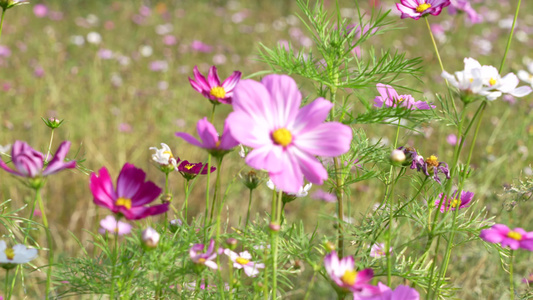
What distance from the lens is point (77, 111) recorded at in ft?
8.82

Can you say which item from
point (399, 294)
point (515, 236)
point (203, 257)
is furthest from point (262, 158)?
point (515, 236)

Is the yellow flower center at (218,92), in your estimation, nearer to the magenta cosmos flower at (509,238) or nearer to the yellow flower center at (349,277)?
the yellow flower center at (349,277)

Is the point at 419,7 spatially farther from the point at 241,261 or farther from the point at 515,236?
the point at 241,261

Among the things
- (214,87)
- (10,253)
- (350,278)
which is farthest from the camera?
(214,87)

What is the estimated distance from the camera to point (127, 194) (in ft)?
2.22

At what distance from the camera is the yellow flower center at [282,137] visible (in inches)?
25.7

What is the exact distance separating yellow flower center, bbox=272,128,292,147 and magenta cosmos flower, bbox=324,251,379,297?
0.16 m

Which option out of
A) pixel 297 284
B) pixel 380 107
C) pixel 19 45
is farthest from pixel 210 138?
pixel 19 45

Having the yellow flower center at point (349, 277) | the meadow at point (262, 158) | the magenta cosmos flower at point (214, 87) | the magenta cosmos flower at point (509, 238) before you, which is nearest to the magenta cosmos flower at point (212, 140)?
the meadow at point (262, 158)

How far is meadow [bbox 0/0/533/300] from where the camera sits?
0.68 m

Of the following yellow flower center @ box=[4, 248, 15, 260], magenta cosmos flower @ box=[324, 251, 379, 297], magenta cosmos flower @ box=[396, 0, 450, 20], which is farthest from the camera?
magenta cosmos flower @ box=[396, 0, 450, 20]

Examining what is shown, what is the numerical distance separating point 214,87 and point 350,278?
394mm

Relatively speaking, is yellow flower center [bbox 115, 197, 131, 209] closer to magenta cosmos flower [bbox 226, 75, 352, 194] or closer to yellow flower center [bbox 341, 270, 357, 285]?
magenta cosmos flower [bbox 226, 75, 352, 194]

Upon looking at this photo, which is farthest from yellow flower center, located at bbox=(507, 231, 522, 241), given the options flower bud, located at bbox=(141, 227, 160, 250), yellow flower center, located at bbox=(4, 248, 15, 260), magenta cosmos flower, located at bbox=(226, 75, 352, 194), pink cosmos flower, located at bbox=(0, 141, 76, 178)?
yellow flower center, located at bbox=(4, 248, 15, 260)
